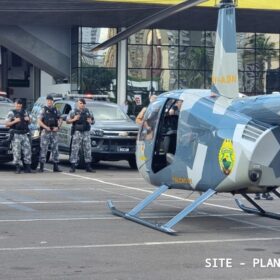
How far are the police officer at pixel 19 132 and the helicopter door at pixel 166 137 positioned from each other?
8.26m

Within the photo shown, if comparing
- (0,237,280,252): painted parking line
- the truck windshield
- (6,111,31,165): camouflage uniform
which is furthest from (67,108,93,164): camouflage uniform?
(0,237,280,252): painted parking line

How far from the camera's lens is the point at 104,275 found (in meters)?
8.38

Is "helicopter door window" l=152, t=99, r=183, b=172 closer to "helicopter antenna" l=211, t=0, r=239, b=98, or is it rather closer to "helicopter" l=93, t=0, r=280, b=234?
"helicopter" l=93, t=0, r=280, b=234

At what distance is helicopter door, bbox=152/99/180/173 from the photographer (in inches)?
485

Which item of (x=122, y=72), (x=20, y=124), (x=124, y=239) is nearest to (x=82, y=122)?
(x=20, y=124)

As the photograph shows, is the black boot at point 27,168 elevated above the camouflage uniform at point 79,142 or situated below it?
below

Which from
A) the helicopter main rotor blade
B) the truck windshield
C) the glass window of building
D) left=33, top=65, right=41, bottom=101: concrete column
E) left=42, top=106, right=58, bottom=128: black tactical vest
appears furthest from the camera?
left=33, top=65, right=41, bottom=101: concrete column

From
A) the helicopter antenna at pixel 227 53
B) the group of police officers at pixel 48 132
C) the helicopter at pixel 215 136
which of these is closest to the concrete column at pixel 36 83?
the group of police officers at pixel 48 132

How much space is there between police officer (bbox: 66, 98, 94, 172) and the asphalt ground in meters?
4.22

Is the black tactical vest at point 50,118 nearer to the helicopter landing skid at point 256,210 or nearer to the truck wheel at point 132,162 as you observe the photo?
the truck wheel at point 132,162

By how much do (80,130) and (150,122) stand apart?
837cm

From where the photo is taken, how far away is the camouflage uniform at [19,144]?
20.2m

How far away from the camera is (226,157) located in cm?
1095

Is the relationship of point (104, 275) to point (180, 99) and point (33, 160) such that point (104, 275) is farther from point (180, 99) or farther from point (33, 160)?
point (33, 160)
